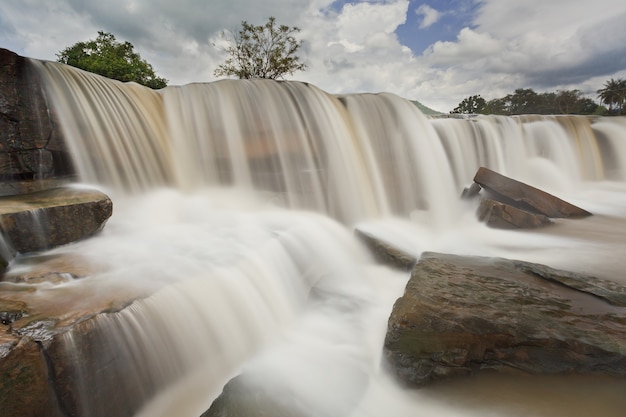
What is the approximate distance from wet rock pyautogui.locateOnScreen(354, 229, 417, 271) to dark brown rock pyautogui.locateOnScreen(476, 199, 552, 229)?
3399 mm

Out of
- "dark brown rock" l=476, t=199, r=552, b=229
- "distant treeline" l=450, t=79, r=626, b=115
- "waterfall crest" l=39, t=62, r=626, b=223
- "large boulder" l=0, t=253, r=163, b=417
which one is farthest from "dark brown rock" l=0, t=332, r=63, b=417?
"distant treeline" l=450, t=79, r=626, b=115

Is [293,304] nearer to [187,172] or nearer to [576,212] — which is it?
[187,172]

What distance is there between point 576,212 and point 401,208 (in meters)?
4.51

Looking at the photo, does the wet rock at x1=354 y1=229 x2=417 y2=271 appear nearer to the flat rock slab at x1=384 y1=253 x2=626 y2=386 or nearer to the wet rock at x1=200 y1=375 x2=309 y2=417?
the flat rock slab at x1=384 y1=253 x2=626 y2=386

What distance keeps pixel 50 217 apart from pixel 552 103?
179ft

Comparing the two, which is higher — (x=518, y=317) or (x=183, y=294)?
(x=183, y=294)

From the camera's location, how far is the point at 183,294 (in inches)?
120

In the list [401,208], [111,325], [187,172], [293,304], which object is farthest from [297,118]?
[111,325]

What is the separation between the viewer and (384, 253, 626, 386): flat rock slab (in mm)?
2607

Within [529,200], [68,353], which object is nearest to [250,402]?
[68,353]

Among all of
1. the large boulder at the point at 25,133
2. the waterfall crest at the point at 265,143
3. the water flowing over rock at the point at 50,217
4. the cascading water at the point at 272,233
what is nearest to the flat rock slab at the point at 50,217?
the water flowing over rock at the point at 50,217

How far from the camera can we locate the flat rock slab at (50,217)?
11.2ft

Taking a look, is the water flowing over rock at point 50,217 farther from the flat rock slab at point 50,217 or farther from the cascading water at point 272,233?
the cascading water at point 272,233

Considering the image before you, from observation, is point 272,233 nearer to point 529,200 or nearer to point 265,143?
point 265,143
